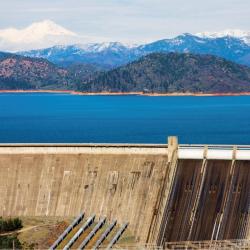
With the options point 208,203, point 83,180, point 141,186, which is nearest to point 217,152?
point 208,203

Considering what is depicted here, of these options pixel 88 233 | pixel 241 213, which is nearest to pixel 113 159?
pixel 88 233

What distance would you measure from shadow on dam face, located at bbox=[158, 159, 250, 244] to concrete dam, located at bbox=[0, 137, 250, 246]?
0.10 metres

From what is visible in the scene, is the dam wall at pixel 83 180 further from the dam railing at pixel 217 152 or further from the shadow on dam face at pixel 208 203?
the dam railing at pixel 217 152

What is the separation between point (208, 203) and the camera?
224 feet

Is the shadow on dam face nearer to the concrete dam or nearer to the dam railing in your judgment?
the concrete dam

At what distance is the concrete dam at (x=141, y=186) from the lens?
67.4 meters

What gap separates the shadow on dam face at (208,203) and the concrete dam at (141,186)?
10 centimetres

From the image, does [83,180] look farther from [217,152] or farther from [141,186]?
[217,152]

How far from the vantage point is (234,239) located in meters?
66.2

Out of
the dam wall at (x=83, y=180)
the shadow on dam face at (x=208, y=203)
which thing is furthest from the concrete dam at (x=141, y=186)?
the shadow on dam face at (x=208, y=203)

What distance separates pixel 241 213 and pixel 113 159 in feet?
53.4

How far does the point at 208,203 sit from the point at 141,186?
7994 mm

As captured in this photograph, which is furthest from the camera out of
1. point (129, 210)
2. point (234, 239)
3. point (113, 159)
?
point (113, 159)

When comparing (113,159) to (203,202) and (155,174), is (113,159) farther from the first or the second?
(203,202)
